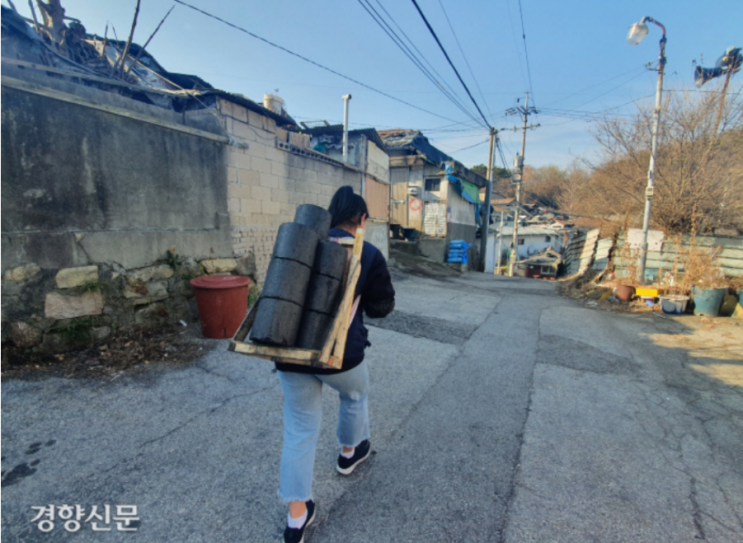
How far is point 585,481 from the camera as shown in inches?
87.1

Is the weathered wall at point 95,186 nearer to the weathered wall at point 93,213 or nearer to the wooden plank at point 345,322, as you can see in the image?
the weathered wall at point 93,213

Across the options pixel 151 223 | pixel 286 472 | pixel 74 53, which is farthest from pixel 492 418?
pixel 74 53

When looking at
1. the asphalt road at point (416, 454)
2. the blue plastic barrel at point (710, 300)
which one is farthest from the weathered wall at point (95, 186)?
the blue plastic barrel at point (710, 300)

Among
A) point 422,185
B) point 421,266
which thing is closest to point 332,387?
point 421,266

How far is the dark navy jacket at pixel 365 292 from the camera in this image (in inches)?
69.7

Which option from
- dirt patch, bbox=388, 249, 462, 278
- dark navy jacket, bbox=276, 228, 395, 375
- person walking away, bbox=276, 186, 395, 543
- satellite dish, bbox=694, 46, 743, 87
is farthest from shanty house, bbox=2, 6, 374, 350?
satellite dish, bbox=694, 46, 743, 87

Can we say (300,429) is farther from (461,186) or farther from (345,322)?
(461,186)

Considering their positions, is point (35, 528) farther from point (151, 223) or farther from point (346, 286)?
point (151, 223)

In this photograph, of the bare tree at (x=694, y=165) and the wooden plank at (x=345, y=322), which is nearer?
the wooden plank at (x=345, y=322)

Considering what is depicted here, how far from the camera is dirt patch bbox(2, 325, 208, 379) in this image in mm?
3234

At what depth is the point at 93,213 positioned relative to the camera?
3.72 m

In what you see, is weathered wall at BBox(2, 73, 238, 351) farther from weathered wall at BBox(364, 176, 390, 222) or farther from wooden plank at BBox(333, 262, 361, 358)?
weathered wall at BBox(364, 176, 390, 222)

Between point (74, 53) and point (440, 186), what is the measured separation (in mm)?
14771

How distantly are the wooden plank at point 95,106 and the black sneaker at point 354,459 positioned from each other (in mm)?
4109
